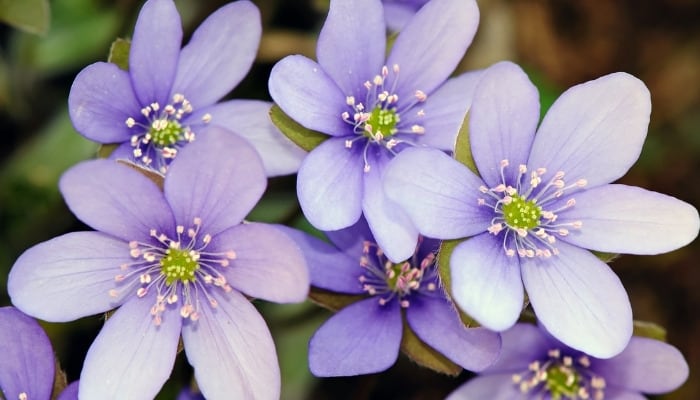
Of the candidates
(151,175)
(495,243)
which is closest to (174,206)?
(151,175)

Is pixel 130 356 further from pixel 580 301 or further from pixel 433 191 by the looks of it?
pixel 580 301

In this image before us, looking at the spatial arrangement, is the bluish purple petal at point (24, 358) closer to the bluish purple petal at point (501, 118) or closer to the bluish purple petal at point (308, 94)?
the bluish purple petal at point (308, 94)

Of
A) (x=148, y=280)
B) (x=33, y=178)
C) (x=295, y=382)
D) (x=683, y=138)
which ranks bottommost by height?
(x=295, y=382)

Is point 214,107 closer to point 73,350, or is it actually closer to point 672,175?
point 73,350

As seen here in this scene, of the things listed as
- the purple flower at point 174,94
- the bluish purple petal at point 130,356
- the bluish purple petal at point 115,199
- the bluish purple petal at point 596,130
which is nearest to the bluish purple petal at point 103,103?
the purple flower at point 174,94

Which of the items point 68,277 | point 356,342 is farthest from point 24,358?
point 356,342

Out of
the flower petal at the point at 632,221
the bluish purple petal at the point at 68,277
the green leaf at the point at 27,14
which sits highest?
the green leaf at the point at 27,14
